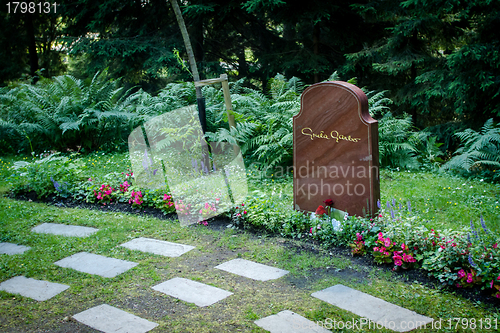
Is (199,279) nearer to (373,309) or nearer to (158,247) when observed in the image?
(158,247)

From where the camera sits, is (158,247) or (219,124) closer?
(158,247)

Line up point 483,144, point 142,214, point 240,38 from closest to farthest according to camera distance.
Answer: point 142,214, point 483,144, point 240,38

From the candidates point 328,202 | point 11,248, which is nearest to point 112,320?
point 11,248

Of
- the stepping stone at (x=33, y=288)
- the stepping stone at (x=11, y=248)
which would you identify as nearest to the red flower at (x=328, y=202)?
the stepping stone at (x=33, y=288)

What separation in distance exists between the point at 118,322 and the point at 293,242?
1.85 m

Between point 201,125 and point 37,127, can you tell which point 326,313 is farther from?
point 37,127

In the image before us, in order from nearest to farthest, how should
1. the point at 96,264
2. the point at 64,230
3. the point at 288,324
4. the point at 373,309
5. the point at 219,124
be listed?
the point at 288,324
the point at 373,309
the point at 96,264
the point at 64,230
the point at 219,124

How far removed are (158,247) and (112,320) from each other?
4.24 feet

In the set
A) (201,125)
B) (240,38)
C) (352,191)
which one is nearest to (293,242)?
(352,191)

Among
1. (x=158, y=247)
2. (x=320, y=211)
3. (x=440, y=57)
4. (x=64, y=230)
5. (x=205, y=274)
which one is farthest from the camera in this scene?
(x=440, y=57)

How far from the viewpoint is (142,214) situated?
4883 millimetres

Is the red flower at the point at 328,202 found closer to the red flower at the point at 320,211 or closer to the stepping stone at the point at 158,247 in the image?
the red flower at the point at 320,211

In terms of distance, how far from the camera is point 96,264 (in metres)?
3.42

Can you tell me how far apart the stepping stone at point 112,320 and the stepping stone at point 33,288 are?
481mm
